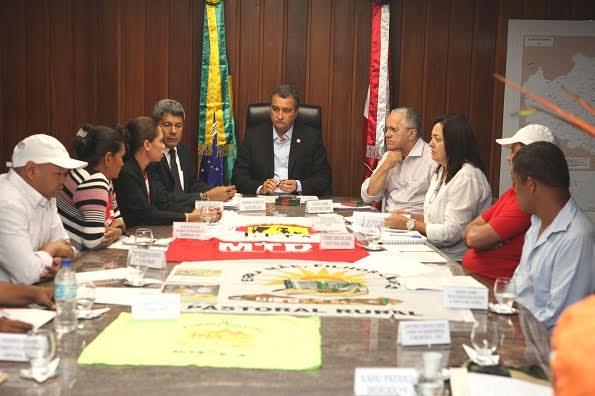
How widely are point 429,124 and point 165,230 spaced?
3399 millimetres

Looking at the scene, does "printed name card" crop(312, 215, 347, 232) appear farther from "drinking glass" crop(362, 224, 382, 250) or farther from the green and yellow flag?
the green and yellow flag

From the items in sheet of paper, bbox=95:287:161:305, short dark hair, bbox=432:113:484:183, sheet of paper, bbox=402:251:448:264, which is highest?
short dark hair, bbox=432:113:484:183

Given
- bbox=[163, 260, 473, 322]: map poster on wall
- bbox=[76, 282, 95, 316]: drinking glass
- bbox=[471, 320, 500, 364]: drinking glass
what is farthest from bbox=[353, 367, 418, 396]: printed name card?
bbox=[76, 282, 95, 316]: drinking glass

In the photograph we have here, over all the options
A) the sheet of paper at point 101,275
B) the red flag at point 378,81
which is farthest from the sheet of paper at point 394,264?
the red flag at point 378,81

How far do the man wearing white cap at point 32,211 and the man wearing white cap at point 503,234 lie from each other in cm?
176

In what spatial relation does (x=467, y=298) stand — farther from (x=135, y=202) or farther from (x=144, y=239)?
(x=135, y=202)

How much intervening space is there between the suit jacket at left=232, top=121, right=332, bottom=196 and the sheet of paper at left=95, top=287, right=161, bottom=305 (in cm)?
343

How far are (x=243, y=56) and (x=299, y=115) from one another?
91 centimetres

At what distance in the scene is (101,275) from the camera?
8.19 ft

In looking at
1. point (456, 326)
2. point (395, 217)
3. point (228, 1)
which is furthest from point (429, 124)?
point (456, 326)

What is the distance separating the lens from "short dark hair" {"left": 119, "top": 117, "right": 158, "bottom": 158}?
4070mm

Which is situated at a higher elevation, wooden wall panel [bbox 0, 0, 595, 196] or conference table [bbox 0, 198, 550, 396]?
wooden wall panel [bbox 0, 0, 595, 196]

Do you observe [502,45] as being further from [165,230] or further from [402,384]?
[402,384]

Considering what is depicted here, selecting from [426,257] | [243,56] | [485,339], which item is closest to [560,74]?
[243,56]
